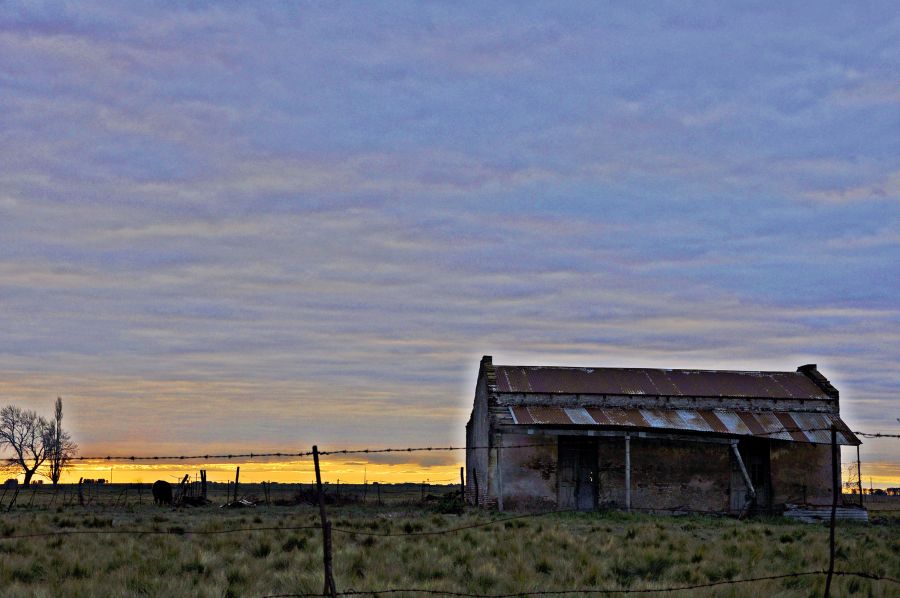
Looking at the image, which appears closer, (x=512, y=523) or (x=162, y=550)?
(x=162, y=550)

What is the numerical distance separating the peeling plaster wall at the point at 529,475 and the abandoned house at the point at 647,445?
0.03 meters

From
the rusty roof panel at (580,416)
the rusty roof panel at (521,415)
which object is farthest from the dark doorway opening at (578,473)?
the rusty roof panel at (521,415)

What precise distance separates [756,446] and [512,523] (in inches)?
538

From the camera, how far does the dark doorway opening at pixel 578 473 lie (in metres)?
31.0

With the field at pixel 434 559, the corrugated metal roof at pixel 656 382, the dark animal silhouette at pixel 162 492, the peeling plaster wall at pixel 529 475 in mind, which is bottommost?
the dark animal silhouette at pixel 162 492

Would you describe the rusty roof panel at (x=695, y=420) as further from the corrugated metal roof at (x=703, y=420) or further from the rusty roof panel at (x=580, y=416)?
the rusty roof panel at (x=580, y=416)

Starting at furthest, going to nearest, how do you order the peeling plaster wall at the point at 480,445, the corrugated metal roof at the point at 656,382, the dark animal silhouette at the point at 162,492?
the dark animal silhouette at the point at 162,492
the corrugated metal roof at the point at 656,382
the peeling plaster wall at the point at 480,445

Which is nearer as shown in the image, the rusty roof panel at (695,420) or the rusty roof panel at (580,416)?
the rusty roof panel at (580,416)

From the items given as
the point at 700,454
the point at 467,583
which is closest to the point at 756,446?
the point at 700,454

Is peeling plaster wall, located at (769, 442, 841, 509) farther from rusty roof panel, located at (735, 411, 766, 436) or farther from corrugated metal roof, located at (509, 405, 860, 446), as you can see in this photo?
rusty roof panel, located at (735, 411, 766, 436)

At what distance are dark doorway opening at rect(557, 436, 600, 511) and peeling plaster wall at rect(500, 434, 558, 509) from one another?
1.21ft

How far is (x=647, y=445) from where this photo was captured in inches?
1250

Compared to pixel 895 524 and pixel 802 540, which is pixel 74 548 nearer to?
pixel 802 540

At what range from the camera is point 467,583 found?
13.7m
